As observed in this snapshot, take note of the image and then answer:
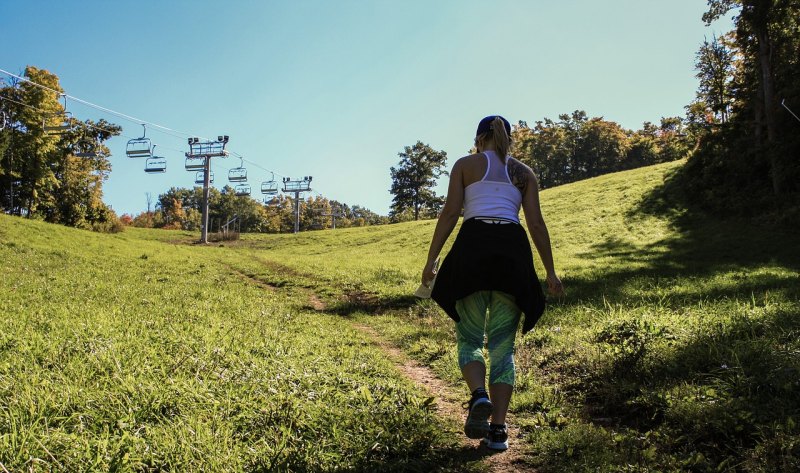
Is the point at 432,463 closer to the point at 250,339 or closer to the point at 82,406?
the point at 82,406

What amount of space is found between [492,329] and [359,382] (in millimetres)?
1775

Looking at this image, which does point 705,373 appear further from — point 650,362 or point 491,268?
point 491,268

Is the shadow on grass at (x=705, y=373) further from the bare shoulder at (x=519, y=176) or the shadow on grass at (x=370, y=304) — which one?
the shadow on grass at (x=370, y=304)

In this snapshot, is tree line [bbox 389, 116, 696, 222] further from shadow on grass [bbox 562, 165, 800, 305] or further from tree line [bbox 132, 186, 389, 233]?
shadow on grass [bbox 562, 165, 800, 305]

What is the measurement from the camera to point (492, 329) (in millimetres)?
3447

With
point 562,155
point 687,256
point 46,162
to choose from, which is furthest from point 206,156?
point 562,155

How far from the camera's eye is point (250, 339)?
19.9ft

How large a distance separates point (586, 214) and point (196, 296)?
26679mm

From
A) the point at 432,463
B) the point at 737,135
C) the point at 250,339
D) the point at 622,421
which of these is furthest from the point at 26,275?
the point at 737,135

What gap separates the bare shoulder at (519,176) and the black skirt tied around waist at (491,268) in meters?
0.35

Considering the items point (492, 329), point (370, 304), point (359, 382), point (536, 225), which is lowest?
point (359, 382)

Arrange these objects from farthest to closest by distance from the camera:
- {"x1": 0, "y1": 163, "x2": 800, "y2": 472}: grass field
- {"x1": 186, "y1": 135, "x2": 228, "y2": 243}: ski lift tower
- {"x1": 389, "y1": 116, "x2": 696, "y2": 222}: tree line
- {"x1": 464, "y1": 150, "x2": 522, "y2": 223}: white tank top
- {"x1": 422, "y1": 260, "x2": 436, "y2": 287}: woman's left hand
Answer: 1. {"x1": 389, "y1": 116, "x2": 696, "y2": 222}: tree line
2. {"x1": 186, "y1": 135, "x2": 228, "y2": 243}: ski lift tower
3. {"x1": 422, "y1": 260, "x2": 436, "y2": 287}: woman's left hand
4. {"x1": 464, "y1": 150, "x2": 522, "y2": 223}: white tank top
5. {"x1": 0, "y1": 163, "x2": 800, "y2": 472}: grass field

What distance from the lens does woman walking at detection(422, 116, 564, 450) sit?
131 inches

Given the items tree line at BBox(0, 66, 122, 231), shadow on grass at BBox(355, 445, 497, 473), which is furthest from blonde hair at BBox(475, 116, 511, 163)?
tree line at BBox(0, 66, 122, 231)
